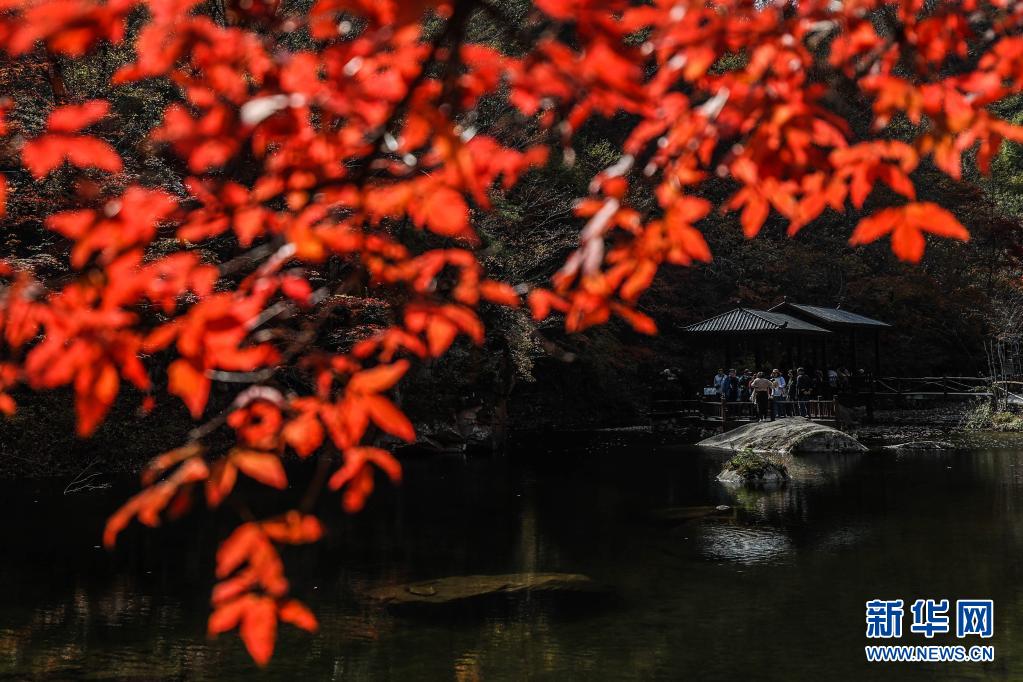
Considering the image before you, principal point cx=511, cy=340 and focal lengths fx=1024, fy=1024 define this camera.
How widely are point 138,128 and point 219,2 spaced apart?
12.8 ft

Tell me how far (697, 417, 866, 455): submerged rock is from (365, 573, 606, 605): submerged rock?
9.79m

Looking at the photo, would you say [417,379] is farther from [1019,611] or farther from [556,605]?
[1019,611]

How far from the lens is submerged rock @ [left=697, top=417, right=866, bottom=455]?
17.5 meters

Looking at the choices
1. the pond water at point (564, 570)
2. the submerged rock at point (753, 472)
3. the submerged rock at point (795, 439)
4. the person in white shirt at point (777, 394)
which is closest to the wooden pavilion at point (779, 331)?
the person in white shirt at point (777, 394)

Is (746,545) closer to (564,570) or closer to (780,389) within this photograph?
(564,570)

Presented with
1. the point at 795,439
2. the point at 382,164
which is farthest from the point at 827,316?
the point at 382,164

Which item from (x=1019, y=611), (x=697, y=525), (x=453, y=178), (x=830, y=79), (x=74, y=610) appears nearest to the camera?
(x=453, y=178)

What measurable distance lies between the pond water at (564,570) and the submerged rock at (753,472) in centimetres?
37

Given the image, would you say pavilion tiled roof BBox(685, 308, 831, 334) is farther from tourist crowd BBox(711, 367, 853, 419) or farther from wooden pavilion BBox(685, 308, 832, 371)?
tourist crowd BBox(711, 367, 853, 419)

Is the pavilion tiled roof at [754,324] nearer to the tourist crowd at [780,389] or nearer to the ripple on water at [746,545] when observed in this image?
the tourist crowd at [780,389]

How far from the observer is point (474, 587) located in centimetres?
793

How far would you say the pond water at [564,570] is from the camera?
241 inches

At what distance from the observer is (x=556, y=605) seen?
7.38 metres

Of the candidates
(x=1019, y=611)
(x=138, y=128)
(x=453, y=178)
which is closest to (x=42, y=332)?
(x=138, y=128)
